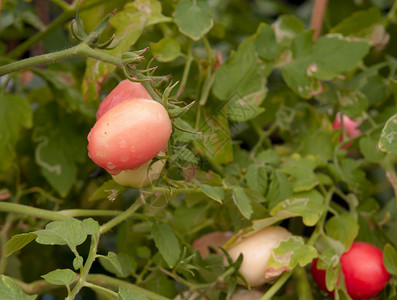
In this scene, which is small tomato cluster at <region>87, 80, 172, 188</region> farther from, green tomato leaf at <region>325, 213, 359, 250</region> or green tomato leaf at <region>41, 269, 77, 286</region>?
green tomato leaf at <region>325, 213, 359, 250</region>

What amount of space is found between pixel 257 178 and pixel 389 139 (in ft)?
0.36

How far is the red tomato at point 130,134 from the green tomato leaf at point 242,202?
0.11 m

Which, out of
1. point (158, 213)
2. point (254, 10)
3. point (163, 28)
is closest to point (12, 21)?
point (163, 28)

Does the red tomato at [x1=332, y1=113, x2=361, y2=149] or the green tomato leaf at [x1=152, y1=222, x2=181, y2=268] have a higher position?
the green tomato leaf at [x1=152, y1=222, x2=181, y2=268]

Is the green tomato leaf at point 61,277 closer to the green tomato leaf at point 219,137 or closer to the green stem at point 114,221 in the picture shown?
the green stem at point 114,221

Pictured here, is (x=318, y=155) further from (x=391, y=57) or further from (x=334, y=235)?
(x=391, y=57)

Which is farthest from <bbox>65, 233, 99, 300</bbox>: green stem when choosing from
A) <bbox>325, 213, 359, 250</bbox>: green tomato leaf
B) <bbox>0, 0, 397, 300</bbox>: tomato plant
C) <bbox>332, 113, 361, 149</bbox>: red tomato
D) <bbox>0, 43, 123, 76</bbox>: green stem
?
<bbox>332, 113, 361, 149</bbox>: red tomato

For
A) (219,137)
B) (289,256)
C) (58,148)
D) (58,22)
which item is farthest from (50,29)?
(289,256)

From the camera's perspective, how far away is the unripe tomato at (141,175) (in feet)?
1.09

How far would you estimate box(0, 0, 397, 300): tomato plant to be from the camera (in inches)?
12.7

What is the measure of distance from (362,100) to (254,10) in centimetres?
56

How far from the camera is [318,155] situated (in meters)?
0.49

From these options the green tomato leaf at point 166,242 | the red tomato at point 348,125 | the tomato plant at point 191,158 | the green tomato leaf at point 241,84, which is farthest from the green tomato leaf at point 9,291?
the red tomato at point 348,125

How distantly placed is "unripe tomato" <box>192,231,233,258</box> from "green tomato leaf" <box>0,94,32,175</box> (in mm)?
188
